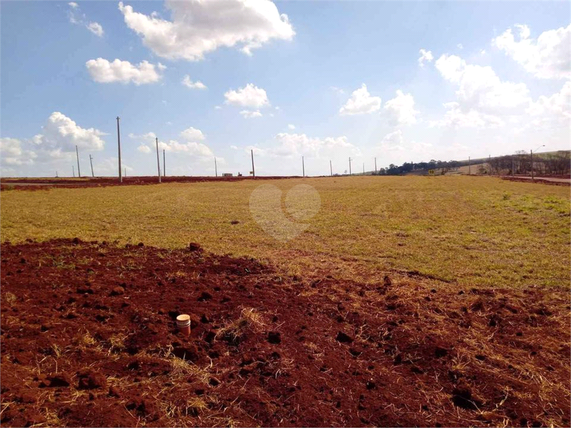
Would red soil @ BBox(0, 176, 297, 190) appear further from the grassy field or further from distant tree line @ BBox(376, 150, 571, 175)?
distant tree line @ BBox(376, 150, 571, 175)

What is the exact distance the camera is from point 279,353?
3.51m

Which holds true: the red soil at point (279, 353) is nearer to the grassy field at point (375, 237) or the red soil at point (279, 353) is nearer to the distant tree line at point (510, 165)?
the grassy field at point (375, 237)

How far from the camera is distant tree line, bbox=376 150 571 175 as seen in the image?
306 ft

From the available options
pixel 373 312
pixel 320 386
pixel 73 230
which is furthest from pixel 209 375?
pixel 73 230

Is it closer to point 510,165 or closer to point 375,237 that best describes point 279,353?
point 375,237

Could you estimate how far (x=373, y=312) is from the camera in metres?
4.68

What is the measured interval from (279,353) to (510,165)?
128 meters

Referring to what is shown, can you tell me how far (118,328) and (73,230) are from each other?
9229 mm

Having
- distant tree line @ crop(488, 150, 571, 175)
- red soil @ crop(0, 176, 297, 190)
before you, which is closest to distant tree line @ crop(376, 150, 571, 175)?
distant tree line @ crop(488, 150, 571, 175)

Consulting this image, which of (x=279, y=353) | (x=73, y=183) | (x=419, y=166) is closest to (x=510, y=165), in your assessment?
(x=419, y=166)

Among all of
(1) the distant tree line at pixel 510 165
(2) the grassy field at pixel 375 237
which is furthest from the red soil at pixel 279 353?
(1) the distant tree line at pixel 510 165

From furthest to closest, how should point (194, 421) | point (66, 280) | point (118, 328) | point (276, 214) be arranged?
point (276, 214) < point (66, 280) < point (118, 328) < point (194, 421)

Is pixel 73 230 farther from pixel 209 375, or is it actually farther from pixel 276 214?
pixel 209 375

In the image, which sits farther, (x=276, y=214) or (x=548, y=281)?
(x=276, y=214)
